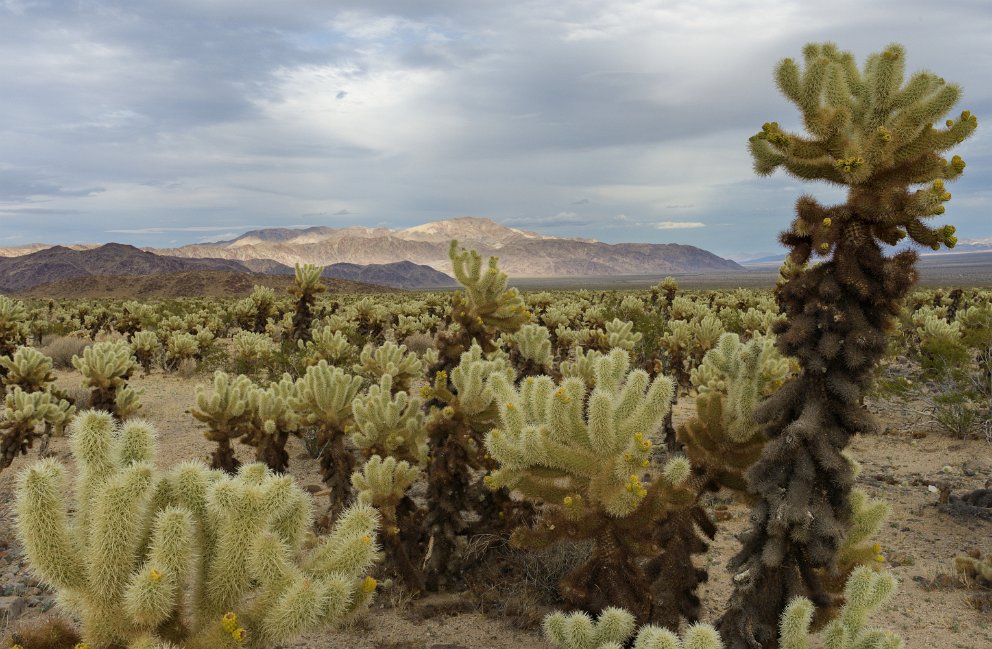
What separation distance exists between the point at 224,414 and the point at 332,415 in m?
1.48

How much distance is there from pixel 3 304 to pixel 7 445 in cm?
667

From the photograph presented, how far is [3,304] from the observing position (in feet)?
41.5

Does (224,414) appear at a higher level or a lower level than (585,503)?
lower

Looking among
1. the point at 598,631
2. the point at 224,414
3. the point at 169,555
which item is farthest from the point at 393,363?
the point at 169,555

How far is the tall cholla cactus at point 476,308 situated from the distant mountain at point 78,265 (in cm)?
10732

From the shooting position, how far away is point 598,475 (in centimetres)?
356

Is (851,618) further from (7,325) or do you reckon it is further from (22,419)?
(7,325)

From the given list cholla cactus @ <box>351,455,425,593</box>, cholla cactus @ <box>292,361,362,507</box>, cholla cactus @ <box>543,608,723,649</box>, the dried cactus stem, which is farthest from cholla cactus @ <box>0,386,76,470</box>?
cholla cactus @ <box>543,608,723,649</box>

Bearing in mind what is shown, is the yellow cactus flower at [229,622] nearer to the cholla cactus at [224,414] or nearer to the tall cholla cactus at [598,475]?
the tall cholla cactus at [598,475]

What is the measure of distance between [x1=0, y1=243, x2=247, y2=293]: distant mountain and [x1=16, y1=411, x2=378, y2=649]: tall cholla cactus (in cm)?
10976

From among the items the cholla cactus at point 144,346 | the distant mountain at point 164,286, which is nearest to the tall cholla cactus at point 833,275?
the cholla cactus at point 144,346

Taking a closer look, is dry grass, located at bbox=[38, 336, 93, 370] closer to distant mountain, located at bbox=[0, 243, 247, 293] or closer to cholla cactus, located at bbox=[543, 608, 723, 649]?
cholla cactus, located at bbox=[543, 608, 723, 649]

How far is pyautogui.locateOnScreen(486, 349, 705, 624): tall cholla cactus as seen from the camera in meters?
3.50

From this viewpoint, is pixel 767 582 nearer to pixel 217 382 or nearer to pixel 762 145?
pixel 762 145
